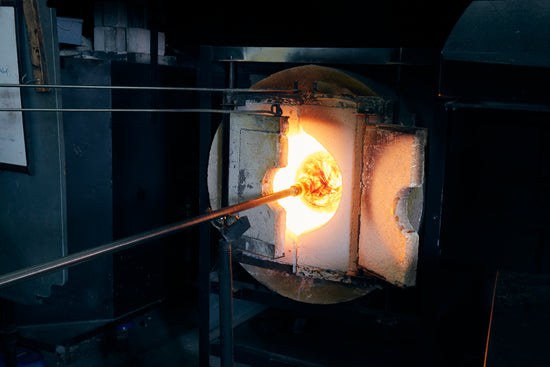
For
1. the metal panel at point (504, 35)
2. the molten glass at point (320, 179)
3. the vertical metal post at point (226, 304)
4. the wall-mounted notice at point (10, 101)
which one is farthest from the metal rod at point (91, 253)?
the wall-mounted notice at point (10, 101)

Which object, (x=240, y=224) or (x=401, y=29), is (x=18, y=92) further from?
(x=401, y=29)

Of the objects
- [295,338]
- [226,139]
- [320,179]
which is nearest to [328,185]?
[320,179]

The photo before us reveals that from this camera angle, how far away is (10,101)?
92.9 inches

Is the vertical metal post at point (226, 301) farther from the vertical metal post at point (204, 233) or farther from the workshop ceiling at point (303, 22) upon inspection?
the workshop ceiling at point (303, 22)

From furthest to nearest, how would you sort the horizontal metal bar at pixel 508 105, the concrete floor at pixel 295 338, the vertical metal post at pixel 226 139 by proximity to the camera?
the vertical metal post at pixel 226 139 < the horizontal metal bar at pixel 508 105 < the concrete floor at pixel 295 338

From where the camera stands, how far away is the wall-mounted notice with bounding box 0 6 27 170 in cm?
→ 227

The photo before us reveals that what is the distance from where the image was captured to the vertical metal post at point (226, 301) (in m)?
1.70

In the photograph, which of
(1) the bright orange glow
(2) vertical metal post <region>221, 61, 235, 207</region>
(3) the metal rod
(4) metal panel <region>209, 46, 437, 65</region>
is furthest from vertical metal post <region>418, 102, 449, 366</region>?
(2) vertical metal post <region>221, 61, 235, 207</region>

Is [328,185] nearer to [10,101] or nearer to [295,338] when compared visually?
[295,338]

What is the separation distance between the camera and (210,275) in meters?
2.38

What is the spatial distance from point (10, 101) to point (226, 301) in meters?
1.36

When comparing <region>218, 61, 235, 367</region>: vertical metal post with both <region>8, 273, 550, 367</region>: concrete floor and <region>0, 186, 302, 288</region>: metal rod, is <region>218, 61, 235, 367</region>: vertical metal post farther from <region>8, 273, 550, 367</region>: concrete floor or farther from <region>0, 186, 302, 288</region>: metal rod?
<region>8, 273, 550, 367</region>: concrete floor

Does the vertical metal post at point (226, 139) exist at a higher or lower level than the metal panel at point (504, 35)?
lower

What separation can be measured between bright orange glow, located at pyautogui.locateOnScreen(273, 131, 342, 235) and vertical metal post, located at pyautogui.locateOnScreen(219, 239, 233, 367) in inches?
20.7
